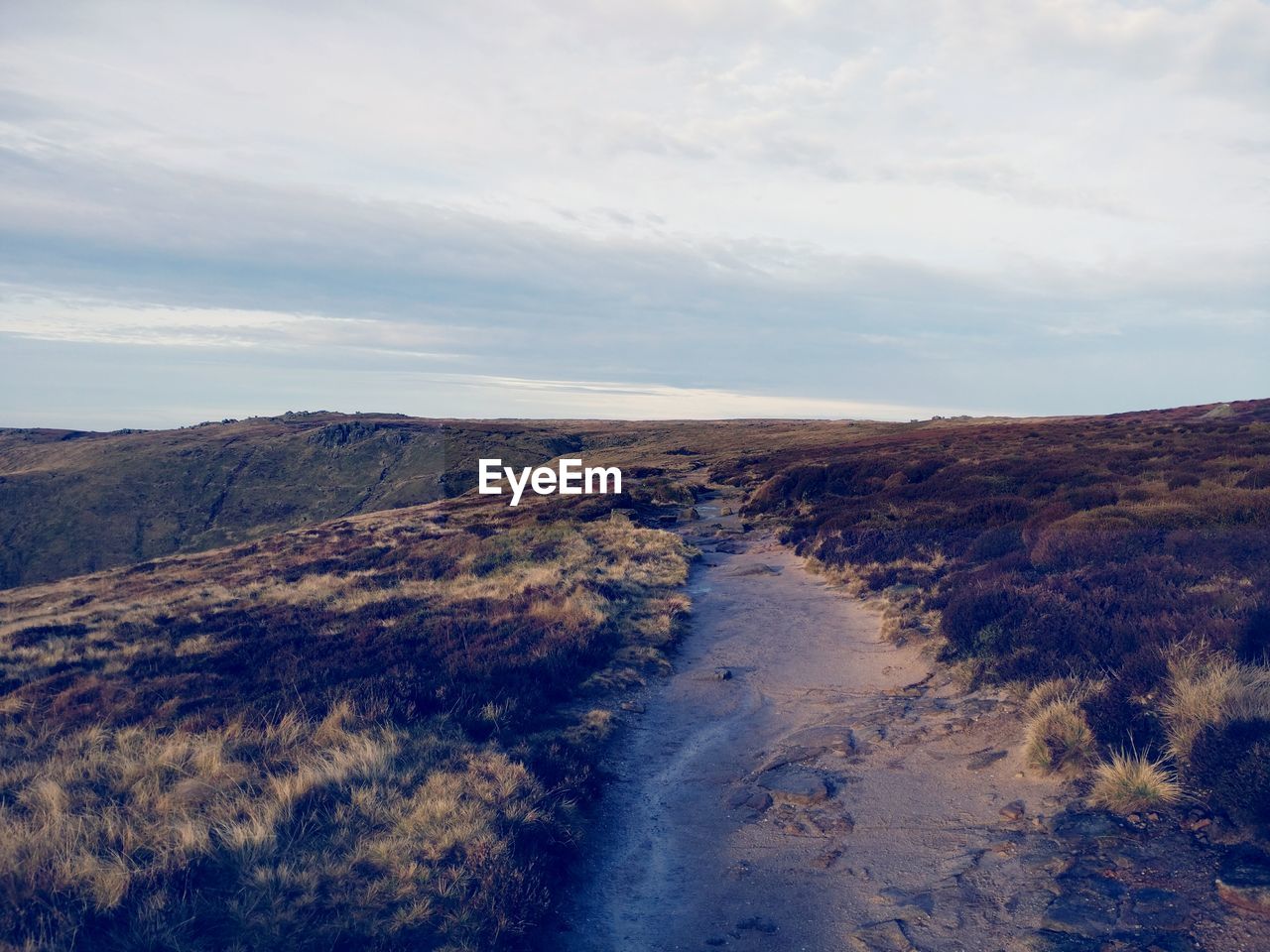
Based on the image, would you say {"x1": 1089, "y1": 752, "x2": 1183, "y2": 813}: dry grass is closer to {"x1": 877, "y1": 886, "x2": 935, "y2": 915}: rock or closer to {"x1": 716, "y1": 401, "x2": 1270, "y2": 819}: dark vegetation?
{"x1": 716, "y1": 401, "x2": 1270, "y2": 819}: dark vegetation

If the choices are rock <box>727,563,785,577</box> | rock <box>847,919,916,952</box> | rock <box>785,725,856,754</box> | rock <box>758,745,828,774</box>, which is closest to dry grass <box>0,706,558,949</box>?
rock <box>847,919,916,952</box>

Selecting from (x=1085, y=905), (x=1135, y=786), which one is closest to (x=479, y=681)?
(x=1085, y=905)

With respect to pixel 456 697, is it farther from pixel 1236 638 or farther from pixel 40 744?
pixel 1236 638

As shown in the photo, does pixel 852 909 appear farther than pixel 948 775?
No

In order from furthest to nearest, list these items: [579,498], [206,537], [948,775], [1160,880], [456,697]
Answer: [206,537] < [579,498] < [456,697] < [948,775] < [1160,880]

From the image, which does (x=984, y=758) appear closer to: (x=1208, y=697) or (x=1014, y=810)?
(x=1014, y=810)

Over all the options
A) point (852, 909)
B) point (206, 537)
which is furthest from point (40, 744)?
point (206, 537)

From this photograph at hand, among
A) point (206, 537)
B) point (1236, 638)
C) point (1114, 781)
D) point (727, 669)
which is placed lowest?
point (206, 537)
